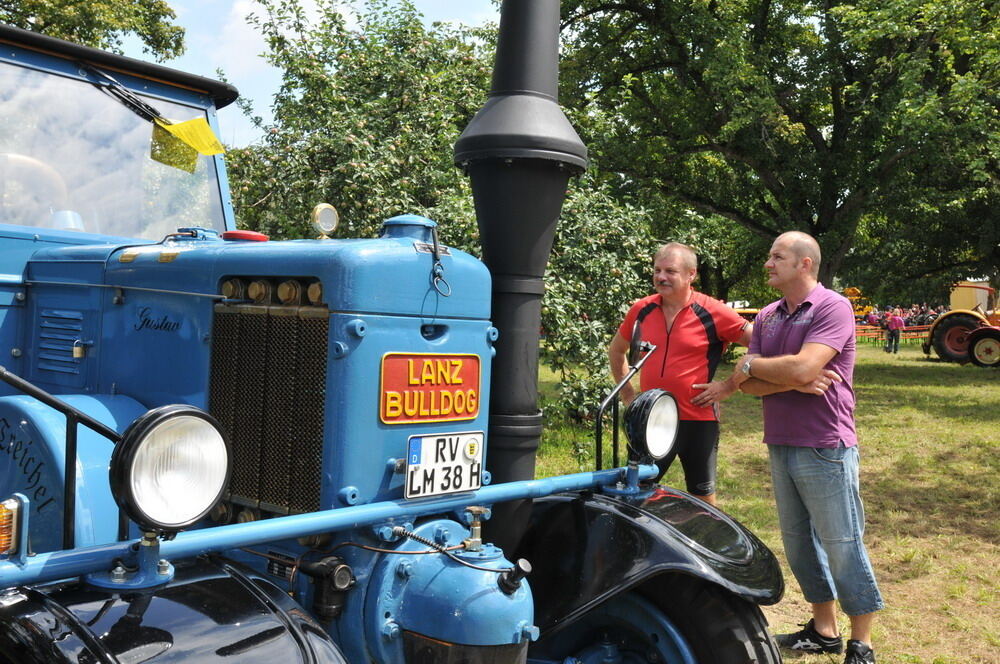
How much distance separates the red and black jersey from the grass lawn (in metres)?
1.40

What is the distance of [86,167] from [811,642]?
3996mm

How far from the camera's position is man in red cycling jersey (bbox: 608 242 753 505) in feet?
14.4

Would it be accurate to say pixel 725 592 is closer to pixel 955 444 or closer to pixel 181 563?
pixel 181 563

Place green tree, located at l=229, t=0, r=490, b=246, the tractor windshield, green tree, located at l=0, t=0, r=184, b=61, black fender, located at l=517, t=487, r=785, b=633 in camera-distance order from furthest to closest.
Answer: green tree, located at l=0, t=0, r=184, b=61 → green tree, located at l=229, t=0, r=490, b=246 → the tractor windshield → black fender, located at l=517, t=487, r=785, b=633

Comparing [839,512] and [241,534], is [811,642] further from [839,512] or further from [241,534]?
[241,534]

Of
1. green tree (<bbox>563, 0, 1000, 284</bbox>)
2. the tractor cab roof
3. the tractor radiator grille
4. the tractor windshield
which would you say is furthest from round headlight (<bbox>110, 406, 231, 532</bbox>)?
Answer: green tree (<bbox>563, 0, 1000, 284</bbox>)

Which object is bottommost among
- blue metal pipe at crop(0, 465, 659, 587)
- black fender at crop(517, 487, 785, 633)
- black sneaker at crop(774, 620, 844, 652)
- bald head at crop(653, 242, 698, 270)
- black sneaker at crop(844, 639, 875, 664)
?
black sneaker at crop(774, 620, 844, 652)

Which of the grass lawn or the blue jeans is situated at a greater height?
the blue jeans

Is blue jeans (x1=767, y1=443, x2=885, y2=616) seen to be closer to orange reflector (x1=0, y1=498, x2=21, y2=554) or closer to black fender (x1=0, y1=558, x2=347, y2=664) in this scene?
black fender (x1=0, y1=558, x2=347, y2=664)

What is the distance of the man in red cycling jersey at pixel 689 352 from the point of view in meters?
4.40

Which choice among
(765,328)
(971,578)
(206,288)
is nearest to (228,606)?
(206,288)

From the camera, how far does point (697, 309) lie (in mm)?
4492

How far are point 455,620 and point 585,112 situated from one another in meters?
9.23

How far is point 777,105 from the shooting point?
14.6m
